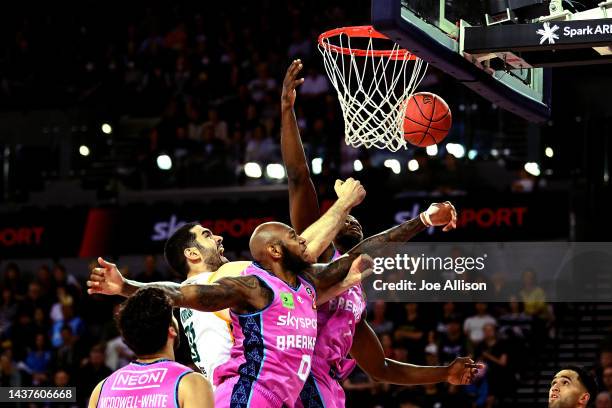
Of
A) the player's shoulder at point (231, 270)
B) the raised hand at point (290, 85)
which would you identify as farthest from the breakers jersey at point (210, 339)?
the raised hand at point (290, 85)

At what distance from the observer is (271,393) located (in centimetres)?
595

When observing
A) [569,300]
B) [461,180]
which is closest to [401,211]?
[461,180]

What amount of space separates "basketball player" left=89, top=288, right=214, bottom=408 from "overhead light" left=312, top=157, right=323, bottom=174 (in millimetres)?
9737

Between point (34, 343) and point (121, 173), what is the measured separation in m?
2.83

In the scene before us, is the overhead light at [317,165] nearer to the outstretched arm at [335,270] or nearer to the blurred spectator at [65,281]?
the blurred spectator at [65,281]

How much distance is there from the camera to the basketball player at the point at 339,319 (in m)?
6.61

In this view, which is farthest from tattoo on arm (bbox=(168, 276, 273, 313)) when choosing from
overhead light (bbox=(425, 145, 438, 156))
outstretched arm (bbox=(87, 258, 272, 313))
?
overhead light (bbox=(425, 145, 438, 156))

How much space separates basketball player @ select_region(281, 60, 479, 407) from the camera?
661 centimetres

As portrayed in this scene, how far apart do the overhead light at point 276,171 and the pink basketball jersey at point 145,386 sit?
10380 mm

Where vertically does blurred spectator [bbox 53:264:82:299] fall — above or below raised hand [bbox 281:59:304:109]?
below

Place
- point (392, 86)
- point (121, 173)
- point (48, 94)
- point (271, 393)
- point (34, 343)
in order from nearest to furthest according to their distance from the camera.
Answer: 1. point (271, 393)
2. point (392, 86)
3. point (34, 343)
4. point (121, 173)
5. point (48, 94)

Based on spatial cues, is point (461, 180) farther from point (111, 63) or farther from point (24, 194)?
point (111, 63)

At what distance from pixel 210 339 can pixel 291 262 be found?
0.75 meters

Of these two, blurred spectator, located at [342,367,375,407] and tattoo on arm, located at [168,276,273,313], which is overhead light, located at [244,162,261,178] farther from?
tattoo on arm, located at [168,276,273,313]
